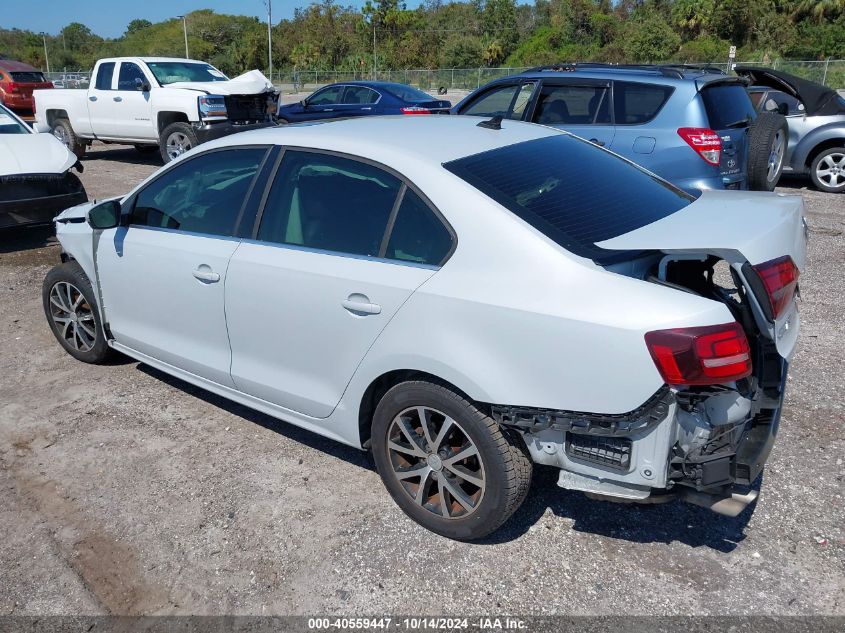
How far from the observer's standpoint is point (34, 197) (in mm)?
7488

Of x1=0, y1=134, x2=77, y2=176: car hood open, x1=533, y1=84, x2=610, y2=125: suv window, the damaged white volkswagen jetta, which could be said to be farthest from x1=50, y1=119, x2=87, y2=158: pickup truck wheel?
the damaged white volkswagen jetta

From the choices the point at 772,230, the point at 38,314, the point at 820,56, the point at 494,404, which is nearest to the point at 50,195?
the point at 38,314

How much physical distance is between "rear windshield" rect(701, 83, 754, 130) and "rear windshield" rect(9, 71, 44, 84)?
81.0ft

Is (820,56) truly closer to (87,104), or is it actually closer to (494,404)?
(87,104)

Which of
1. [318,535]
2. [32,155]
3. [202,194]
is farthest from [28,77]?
[318,535]

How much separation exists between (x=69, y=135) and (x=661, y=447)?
1450cm

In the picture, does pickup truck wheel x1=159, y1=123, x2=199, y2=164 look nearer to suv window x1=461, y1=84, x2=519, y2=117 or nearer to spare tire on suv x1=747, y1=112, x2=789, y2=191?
suv window x1=461, y1=84, x2=519, y2=117

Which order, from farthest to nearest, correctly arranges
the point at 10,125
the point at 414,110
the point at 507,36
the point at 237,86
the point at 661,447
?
the point at 507,36 → the point at 414,110 → the point at 237,86 → the point at 10,125 → the point at 661,447

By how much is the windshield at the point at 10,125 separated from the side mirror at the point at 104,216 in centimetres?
521

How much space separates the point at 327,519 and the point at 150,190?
2215mm

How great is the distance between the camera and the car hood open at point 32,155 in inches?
295

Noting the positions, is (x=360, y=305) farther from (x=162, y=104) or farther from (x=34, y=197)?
(x=162, y=104)

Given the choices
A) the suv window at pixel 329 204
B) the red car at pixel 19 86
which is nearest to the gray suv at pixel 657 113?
the suv window at pixel 329 204

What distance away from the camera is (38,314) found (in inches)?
241
